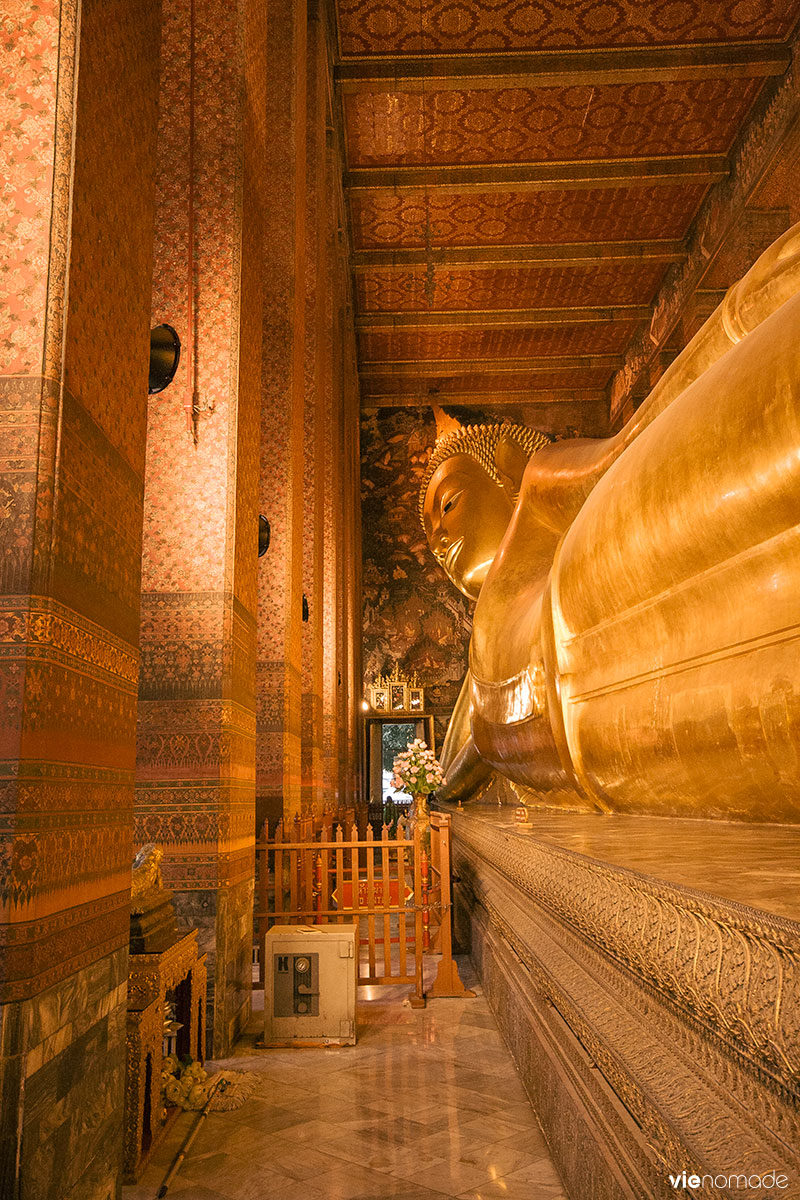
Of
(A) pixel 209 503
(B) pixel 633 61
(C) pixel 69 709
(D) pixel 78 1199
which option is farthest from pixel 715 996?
(B) pixel 633 61

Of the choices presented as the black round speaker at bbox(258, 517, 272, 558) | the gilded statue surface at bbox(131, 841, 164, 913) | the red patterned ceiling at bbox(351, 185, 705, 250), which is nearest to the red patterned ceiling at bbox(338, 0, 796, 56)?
the red patterned ceiling at bbox(351, 185, 705, 250)

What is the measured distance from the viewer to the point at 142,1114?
2.33 metres

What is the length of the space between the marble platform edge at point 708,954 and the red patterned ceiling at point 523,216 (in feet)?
34.9

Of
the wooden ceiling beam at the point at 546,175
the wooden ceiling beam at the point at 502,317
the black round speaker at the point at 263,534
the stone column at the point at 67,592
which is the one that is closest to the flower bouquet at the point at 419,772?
the black round speaker at the point at 263,534

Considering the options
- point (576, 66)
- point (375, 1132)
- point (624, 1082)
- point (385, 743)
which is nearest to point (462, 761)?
point (375, 1132)

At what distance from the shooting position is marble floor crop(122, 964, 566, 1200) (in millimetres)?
2076

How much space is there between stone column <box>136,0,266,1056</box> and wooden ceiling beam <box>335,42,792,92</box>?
5.28 metres

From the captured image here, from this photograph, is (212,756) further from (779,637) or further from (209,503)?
(779,637)

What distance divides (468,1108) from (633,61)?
948 cm

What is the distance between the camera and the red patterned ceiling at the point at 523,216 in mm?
10891

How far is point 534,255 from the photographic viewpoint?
11.8m

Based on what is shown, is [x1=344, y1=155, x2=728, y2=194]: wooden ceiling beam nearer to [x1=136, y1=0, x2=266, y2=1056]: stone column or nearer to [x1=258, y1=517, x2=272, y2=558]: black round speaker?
[x1=136, y1=0, x2=266, y2=1056]: stone column

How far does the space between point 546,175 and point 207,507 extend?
8378 millimetres

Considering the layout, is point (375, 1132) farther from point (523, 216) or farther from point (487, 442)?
point (523, 216)
